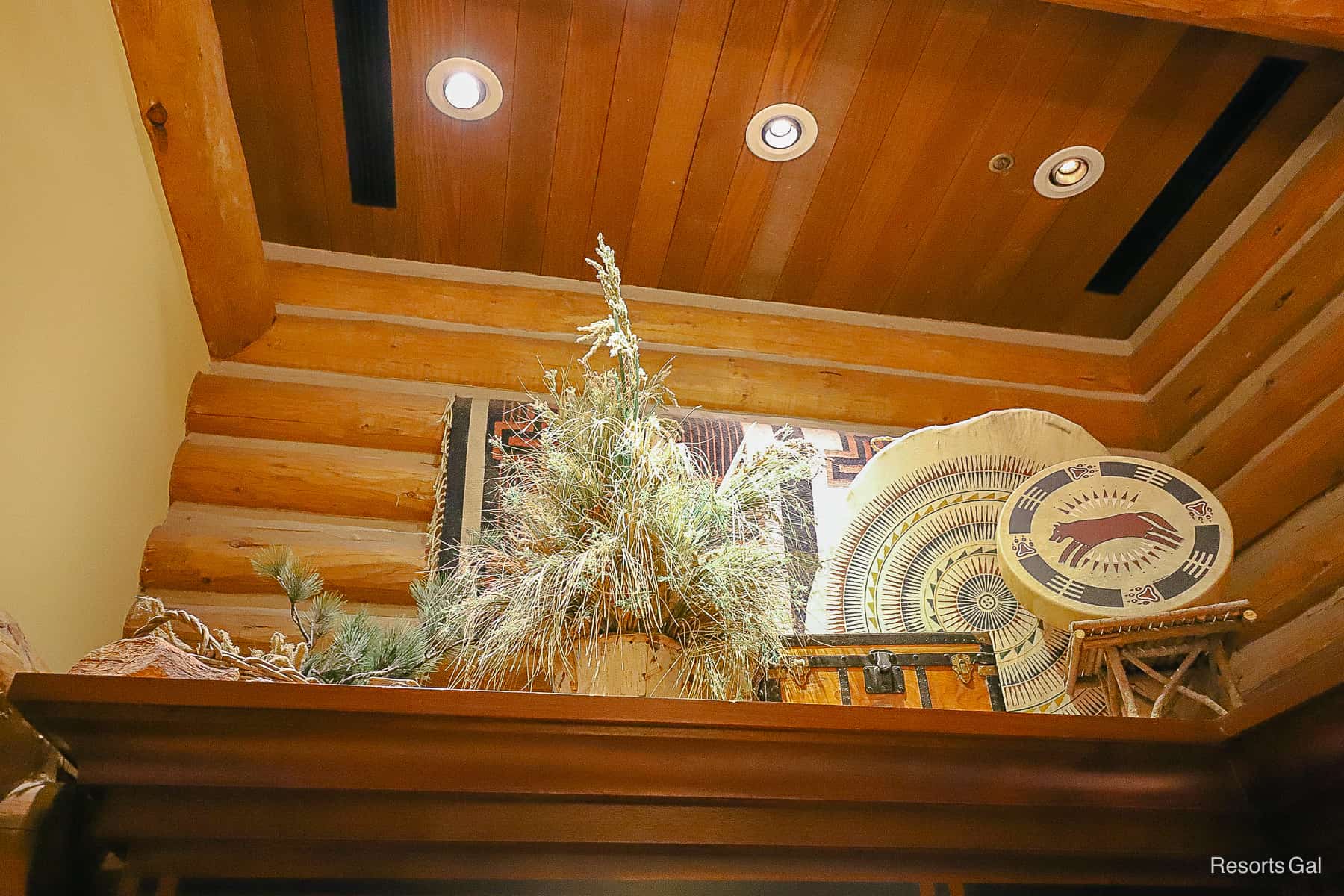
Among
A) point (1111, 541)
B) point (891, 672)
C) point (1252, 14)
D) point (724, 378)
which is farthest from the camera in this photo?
point (724, 378)

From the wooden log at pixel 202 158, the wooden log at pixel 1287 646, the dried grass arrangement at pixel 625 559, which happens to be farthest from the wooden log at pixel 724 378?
the dried grass arrangement at pixel 625 559

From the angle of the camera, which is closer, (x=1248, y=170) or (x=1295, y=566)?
(x=1295, y=566)

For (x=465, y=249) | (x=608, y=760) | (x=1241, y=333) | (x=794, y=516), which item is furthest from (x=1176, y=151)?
(x=608, y=760)

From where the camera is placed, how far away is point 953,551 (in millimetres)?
2402

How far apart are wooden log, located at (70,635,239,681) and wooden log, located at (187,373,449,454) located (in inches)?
46.5

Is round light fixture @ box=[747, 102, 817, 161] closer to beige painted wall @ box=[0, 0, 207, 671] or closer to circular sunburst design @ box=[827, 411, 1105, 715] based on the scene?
circular sunburst design @ box=[827, 411, 1105, 715]

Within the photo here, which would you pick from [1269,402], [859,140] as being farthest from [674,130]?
[1269,402]

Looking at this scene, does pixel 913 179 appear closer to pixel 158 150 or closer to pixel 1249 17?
pixel 1249 17

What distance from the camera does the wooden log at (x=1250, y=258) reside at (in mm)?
2746

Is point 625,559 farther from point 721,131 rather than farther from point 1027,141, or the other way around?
point 1027,141

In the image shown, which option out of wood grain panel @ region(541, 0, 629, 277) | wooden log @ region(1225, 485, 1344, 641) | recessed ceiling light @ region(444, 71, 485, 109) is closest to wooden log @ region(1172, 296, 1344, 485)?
wooden log @ region(1225, 485, 1344, 641)

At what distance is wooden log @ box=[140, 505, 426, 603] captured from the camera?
8.07 feet

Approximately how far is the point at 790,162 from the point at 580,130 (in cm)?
55

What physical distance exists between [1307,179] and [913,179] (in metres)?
0.98
